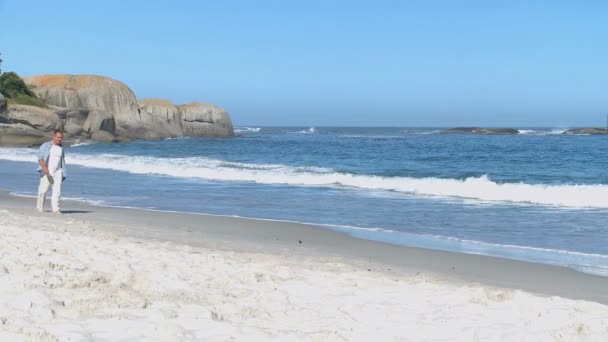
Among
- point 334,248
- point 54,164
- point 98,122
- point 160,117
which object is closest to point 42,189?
point 54,164

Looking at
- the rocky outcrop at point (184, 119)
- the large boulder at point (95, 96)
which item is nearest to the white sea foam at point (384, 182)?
the large boulder at point (95, 96)

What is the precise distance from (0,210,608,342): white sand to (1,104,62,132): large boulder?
42.5 m

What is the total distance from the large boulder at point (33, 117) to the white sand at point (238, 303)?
42.5 metres

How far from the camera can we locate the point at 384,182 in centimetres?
2322

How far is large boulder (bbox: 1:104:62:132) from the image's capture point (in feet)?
156

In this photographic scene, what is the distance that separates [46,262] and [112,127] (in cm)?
5244

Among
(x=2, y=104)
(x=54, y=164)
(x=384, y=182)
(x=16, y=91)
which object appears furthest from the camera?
(x=16, y=91)

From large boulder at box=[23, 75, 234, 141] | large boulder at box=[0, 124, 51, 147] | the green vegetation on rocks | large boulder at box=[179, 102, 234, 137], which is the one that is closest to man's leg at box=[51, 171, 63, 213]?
large boulder at box=[0, 124, 51, 147]

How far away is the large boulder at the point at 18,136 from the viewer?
146 feet

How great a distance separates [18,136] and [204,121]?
26211mm

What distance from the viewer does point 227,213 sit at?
14.7 m

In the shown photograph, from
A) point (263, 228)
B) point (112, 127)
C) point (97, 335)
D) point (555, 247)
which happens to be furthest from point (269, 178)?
point (112, 127)

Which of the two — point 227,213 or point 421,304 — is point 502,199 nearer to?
point 227,213

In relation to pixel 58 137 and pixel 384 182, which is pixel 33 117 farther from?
pixel 58 137
